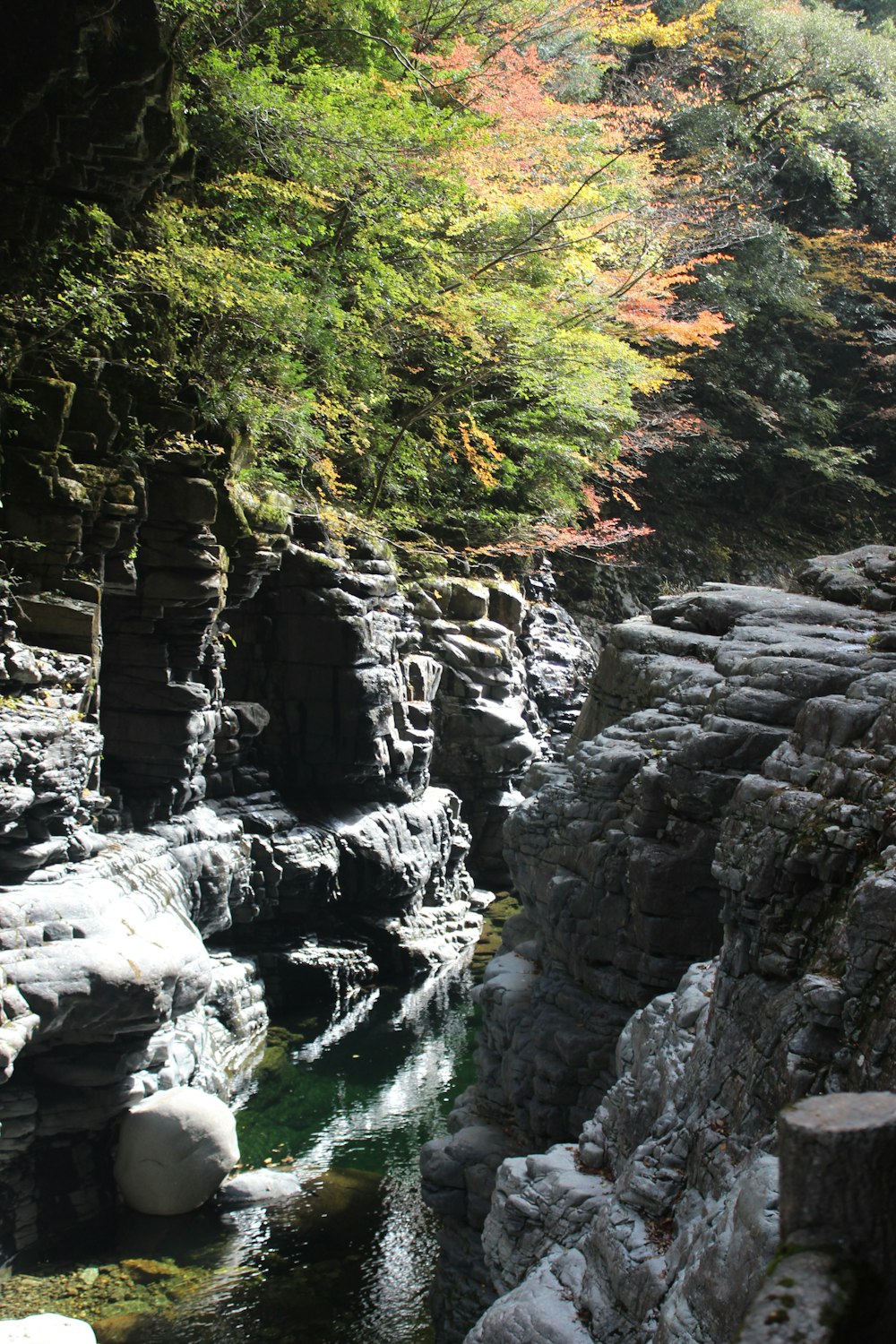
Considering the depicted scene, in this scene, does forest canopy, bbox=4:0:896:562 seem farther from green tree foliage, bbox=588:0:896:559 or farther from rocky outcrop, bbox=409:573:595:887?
rocky outcrop, bbox=409:573:595:887

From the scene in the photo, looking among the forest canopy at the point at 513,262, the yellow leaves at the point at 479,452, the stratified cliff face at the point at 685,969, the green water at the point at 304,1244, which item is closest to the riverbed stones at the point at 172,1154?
the green water at the point at 304,1244

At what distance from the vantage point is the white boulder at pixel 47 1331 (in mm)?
8336

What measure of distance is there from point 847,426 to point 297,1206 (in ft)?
84.2

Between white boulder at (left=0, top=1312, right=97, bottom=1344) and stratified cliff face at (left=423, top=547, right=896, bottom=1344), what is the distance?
3104mm

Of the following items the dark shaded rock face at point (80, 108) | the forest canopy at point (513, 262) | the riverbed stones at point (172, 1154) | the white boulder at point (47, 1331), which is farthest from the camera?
the forest canopy at point (513, 262)

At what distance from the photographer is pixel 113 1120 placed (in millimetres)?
11438

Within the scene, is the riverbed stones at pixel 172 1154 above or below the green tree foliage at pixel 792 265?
below

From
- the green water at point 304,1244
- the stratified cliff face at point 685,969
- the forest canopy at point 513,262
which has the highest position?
the forest canopy at point 513,262

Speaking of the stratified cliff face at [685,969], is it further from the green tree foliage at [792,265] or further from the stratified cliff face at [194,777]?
the green tree foliage at [792,265]

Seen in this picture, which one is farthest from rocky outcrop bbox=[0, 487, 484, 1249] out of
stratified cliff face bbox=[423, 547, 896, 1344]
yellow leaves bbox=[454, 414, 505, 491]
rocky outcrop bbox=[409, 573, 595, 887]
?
stratified cliff face bbox=[423, 547, 896, 1344]

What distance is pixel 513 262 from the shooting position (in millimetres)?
20594

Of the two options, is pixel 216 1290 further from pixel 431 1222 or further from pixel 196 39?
pixel 196 39

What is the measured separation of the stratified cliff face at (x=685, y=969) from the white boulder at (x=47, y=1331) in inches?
122

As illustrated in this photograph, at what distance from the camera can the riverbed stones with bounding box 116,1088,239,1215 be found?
11.3 m
